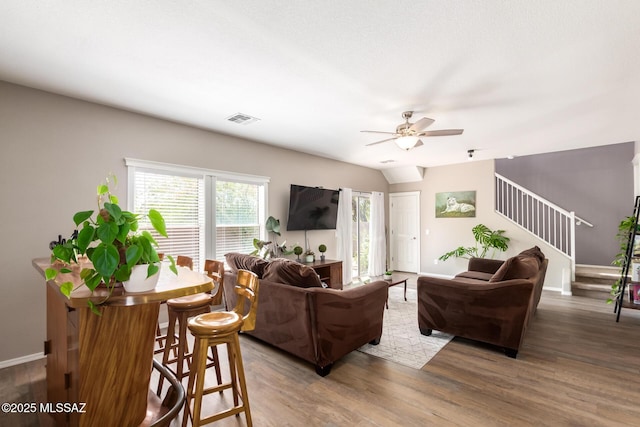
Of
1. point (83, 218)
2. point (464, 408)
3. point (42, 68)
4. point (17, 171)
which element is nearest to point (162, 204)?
point (17, 171)

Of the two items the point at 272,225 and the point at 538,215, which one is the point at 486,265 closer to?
the point at 538,215

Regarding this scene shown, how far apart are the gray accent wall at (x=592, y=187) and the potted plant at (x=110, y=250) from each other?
787cm

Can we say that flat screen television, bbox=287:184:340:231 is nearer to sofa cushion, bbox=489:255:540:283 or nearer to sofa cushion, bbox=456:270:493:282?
sofa cushion, bbox=456:270:493:282

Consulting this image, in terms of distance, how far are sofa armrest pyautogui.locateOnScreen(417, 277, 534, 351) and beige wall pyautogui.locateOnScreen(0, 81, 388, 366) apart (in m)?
3.55

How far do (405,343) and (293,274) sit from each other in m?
1.52

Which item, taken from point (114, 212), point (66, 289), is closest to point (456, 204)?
point (114, 212)

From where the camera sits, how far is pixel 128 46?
7.07 feet

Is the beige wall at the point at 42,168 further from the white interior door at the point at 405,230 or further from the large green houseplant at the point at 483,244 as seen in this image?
the large green houseplant at the point at 483,244

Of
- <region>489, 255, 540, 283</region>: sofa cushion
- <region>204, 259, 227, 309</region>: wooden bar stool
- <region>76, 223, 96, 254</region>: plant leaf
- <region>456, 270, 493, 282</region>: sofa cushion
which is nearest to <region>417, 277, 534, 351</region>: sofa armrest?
<region>489, 255, 540, 283</region>: sofa cushion

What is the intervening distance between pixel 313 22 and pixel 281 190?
10.9 ft

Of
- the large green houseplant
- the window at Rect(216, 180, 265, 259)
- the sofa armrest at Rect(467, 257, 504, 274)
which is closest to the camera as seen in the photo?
the window at Rect(216, 180, 265, 259)

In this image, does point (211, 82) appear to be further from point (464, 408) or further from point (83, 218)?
point (464, 408)

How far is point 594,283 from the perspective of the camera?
5199 mm

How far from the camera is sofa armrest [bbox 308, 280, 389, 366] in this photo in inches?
98.1
